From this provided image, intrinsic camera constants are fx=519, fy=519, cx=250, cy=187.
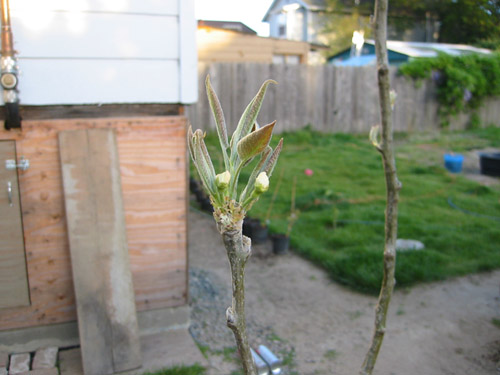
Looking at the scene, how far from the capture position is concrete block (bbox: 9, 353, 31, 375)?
322cm

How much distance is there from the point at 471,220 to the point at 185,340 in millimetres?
4626

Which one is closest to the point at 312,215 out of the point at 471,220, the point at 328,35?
the point at 471,220

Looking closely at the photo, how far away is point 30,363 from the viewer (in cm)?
333

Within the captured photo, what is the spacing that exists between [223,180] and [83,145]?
2660 millimetres

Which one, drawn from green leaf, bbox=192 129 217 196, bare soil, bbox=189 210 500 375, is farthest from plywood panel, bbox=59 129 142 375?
green leaf, bbox=192 129 217 196

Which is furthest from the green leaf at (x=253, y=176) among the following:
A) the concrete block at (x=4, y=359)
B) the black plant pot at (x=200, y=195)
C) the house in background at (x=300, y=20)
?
the house in background at (x=300, y=20)

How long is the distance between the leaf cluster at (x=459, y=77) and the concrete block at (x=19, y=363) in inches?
574

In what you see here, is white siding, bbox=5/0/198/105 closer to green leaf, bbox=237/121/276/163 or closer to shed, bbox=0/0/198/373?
shed, bbox=0/0/198/373

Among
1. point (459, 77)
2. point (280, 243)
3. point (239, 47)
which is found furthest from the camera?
point (239, 47)

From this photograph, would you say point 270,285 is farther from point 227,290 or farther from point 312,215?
point 312,215

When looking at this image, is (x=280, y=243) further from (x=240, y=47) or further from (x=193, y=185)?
(x=240, y=47)

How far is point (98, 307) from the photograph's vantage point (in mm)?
3314

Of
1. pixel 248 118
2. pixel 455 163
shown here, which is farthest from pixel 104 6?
pixel 455 163

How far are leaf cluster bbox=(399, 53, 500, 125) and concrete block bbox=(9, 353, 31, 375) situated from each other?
14.6m
